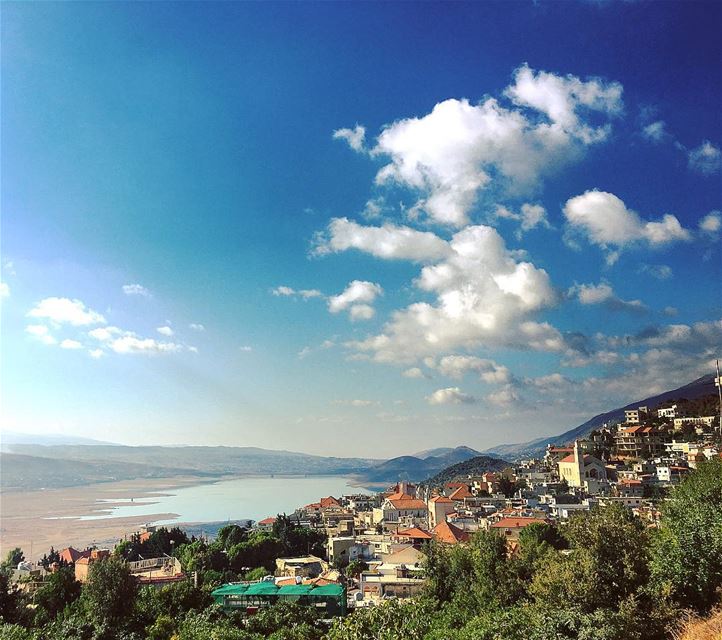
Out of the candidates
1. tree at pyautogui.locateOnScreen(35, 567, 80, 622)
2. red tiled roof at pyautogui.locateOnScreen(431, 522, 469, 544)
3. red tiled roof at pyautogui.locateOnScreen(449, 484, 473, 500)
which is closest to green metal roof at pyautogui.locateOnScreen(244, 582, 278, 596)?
tree at pyautogui.locateOnScreen(35, 567, 80, 622)

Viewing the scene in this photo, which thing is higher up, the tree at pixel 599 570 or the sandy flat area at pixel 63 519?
the tree at pixel 599 570

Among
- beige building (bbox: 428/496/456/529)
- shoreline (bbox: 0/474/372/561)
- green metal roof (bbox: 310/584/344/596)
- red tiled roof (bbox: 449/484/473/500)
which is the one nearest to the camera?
green metal roof (bbox: 310/584/344/596)

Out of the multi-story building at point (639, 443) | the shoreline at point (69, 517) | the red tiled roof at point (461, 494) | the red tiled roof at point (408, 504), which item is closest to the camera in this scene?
the multi-story building at point (639, 443)

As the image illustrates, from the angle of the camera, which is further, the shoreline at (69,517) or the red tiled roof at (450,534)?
the shoreline at (69,517)

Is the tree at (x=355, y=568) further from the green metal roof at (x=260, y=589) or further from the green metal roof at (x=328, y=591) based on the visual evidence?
the green metal roof at (x=260, y=589)

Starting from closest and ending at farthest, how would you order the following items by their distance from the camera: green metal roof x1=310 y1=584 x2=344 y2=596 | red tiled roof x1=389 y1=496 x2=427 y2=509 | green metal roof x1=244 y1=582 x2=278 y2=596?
green metal roof x1=244 y1=582 x2=278 y2=596 → green metal roof x1=310 y1=584 x2=344 y2=596 → red tiled roof x1=389 y1=496 x2=427 y2=509

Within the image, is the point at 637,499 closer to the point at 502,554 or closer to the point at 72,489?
the point at 502,554

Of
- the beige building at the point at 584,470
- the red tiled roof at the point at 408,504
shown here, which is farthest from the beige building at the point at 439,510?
the beige building at the point at 584,470

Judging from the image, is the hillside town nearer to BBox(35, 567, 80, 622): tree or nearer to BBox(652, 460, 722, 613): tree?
BBox(35, 567, 80, 622): tree
